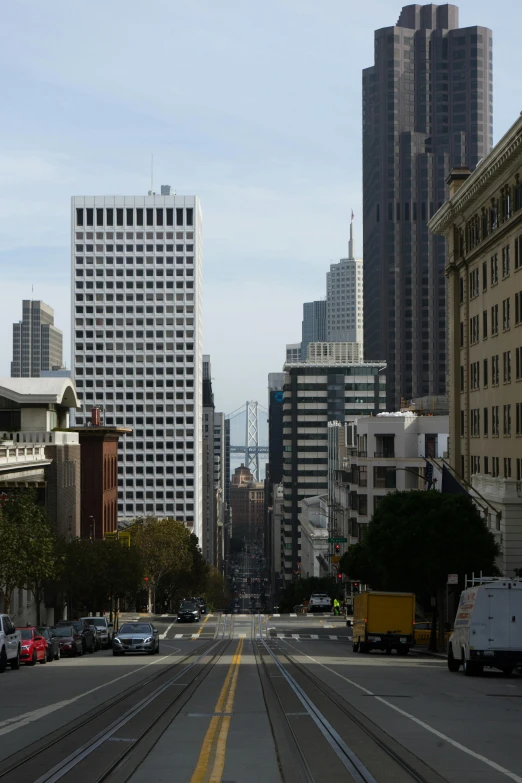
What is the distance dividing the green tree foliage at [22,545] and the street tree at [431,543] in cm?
1614

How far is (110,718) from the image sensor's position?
63.0 ft

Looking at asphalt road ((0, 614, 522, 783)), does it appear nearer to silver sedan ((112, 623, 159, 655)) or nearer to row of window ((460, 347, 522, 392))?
silver sedan ((112, 623, 159, 655))

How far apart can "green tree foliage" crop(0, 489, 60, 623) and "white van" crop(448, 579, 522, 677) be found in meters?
23.2

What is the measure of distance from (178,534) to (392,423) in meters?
23.4

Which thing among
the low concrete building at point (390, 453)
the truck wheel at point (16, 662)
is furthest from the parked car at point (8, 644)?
the low concrete building at point (390, 453)

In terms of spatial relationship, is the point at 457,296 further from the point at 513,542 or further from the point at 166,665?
the point at 166,665

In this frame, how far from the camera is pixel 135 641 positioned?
44406mm

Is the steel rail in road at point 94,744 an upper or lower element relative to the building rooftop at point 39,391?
lower

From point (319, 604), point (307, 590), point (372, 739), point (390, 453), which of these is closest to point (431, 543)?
point (372, 739)

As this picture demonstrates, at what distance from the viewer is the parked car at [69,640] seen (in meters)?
45.0

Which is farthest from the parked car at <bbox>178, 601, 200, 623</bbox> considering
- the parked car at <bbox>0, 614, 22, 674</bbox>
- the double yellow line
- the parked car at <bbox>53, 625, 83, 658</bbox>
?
the double yellow line

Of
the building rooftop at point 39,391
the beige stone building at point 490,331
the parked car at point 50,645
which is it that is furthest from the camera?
the building rooftop at point 39,391

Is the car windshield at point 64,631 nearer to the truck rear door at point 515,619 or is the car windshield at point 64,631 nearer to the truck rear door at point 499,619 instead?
the truck rear door at point 499,619

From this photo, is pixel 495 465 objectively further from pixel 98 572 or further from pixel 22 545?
pixel 22 545
